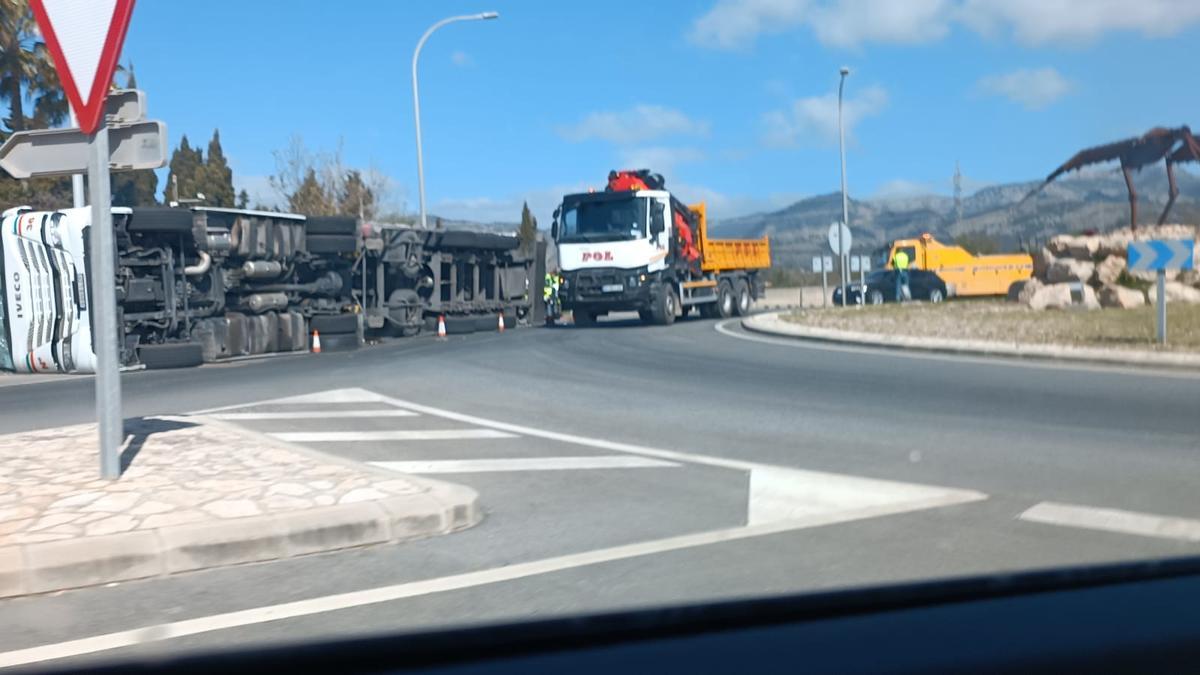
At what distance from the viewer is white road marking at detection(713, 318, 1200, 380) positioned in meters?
13.5

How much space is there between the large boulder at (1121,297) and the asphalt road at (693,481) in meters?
11.4

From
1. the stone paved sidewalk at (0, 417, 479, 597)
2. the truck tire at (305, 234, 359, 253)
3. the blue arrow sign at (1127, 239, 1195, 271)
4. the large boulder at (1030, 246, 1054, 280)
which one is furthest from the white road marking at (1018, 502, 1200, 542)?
the large boulder at (1030, 246, 1054, 280)

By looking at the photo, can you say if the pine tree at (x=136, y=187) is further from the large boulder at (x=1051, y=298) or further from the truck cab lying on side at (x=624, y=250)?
the large boulder at (x=1051, y=298)

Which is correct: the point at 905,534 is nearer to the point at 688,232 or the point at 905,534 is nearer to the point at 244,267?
the point at 244,267

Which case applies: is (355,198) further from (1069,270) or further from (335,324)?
(1069,270)

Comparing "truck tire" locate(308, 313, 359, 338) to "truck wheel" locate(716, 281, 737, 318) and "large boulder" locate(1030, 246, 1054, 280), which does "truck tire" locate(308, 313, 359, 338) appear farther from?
"large boulder" locate(1030, 246, 1054, 280)

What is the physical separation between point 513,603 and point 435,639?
6.88 feet

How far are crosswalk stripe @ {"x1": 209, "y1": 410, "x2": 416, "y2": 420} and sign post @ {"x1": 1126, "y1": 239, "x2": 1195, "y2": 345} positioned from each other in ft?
36.5

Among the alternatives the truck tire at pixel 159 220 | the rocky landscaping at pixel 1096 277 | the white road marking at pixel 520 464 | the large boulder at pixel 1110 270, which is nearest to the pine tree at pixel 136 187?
the truck tire at pixel 159 220

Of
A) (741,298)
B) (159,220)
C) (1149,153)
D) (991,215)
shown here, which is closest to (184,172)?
(741,298)

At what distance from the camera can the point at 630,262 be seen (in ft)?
81.3

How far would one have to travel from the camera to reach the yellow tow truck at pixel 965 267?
4184cm

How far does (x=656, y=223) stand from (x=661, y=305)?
1952 mm

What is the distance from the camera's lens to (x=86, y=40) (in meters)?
6.15
